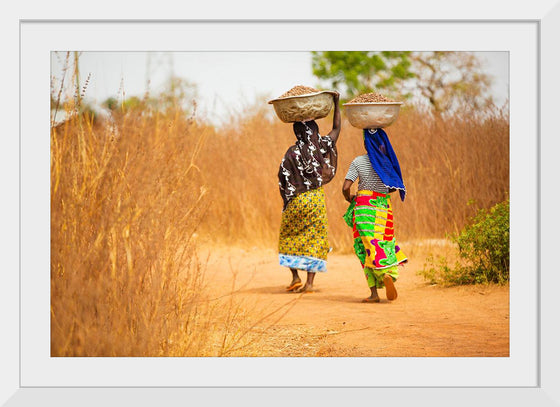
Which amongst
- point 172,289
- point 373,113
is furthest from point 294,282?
point 172,289

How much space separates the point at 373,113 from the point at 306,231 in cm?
151

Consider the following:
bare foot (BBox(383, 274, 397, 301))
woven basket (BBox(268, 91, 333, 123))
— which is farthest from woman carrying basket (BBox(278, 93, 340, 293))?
bare foot (BBox(383, 274, 397, 301))

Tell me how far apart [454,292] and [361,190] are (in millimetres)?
1526

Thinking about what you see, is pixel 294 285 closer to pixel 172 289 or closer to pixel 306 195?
pixel 306 195

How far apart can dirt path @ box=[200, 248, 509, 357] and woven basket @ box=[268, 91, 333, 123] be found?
1.47 metres

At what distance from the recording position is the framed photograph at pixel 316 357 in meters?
4.54

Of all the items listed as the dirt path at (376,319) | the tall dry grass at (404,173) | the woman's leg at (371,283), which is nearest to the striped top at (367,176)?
the woman's leg at (371,283)

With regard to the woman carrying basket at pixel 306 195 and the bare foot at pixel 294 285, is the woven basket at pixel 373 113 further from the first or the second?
the bare foot at pixel 294 285

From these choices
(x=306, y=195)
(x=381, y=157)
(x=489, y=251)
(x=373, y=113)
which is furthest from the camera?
(x=489, y=251)

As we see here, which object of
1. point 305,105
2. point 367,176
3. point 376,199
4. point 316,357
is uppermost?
point 305,105

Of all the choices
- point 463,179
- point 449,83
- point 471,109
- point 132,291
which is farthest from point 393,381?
point 449,83

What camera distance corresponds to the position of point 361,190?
6.74 m

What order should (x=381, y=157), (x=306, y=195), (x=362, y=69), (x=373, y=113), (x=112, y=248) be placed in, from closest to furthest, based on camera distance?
1. (x=112, y=248)
2. (x=373, y=113)
3. (x=381, y=157)
4. (x=306, y=195)
5. (x=362, y=69)

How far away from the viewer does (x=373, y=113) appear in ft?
21.1
